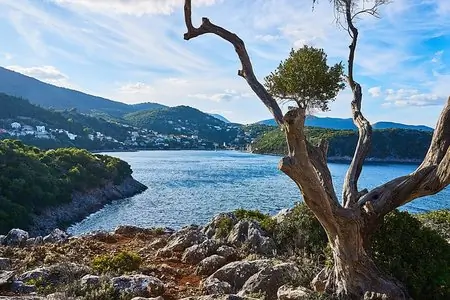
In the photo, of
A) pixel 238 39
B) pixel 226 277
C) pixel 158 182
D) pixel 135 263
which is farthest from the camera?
pixel 158 182

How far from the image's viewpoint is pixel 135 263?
9352 millimetres

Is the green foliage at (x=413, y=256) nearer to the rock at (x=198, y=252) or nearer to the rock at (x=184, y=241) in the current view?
the rock at (x=198, y=252)

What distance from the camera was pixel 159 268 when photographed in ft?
31.0

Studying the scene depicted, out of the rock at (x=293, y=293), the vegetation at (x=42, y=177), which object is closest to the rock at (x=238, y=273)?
the rock at (x=293, y=293)

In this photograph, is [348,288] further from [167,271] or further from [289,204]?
[289,204]

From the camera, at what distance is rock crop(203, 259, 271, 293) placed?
816cm

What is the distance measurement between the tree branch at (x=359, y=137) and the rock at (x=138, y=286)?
11.7 ft

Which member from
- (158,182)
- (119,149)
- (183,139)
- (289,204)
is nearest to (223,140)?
(183,139)

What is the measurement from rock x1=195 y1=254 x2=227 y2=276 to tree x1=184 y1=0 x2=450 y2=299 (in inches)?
112

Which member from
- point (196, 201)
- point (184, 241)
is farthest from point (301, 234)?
point (196, 201)

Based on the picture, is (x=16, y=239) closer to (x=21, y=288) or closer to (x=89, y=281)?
(x=21, y=288)

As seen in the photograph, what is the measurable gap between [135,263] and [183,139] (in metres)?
167

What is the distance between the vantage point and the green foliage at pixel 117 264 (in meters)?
8.80

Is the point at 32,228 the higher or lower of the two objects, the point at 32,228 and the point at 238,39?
the lower
